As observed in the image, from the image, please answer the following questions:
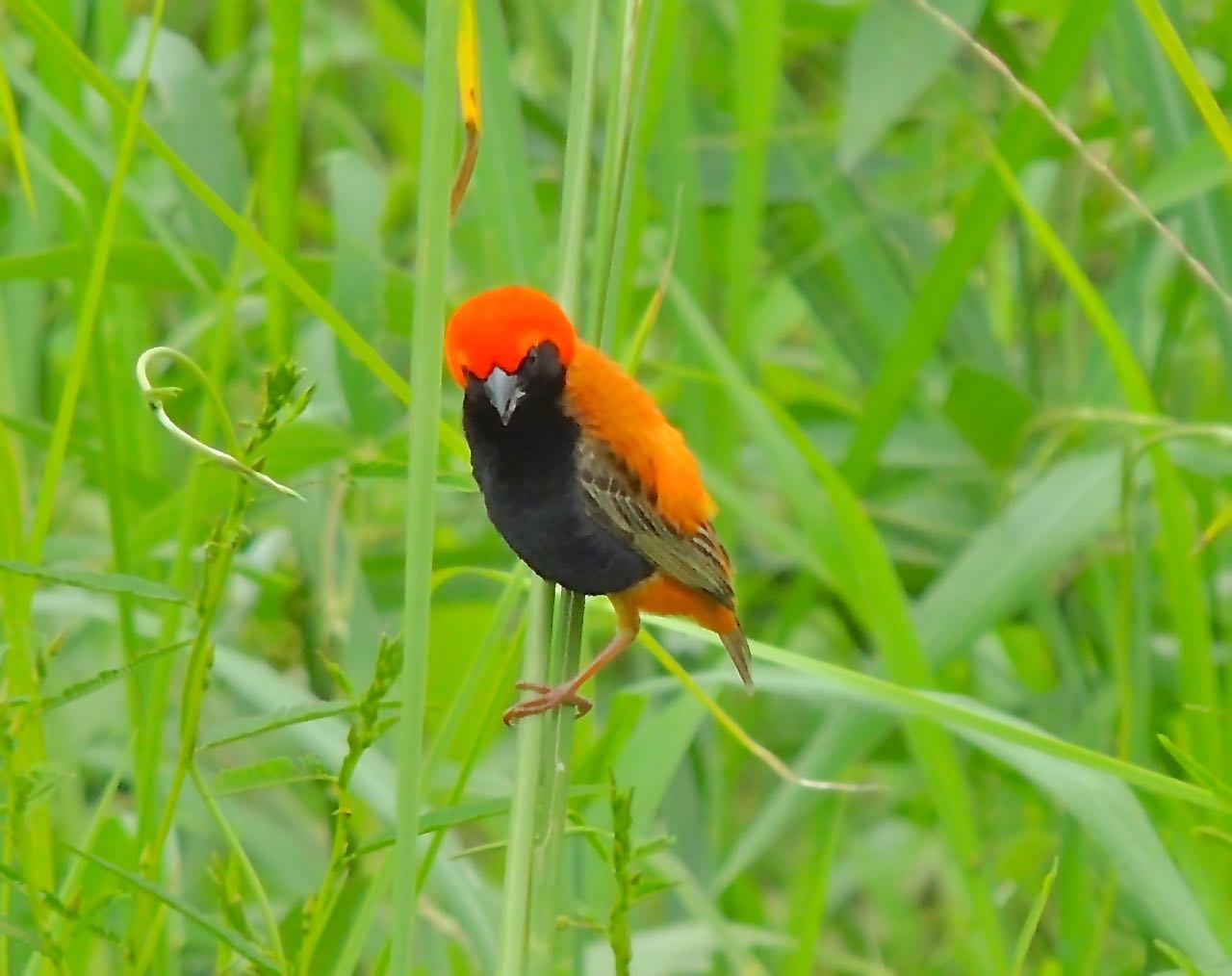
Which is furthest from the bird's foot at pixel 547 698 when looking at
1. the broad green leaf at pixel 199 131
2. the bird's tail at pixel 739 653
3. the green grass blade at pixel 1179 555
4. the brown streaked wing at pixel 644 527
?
the broad green leaf at pixel 199 131

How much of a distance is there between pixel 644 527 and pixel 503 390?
0.43 meters

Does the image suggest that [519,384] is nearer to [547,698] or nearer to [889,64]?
[547,698]

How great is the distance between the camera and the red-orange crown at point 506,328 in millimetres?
1999

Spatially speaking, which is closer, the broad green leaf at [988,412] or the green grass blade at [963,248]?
the green grass blade at [963,248]

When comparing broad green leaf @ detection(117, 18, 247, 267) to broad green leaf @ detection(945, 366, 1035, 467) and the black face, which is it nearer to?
the black face

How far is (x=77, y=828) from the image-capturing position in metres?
2.41

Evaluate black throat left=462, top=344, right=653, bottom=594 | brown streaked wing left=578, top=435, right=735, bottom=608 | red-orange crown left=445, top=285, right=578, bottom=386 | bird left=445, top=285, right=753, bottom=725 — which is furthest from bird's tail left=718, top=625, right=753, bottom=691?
red-orange crown left=445, top=285, right=578, bottom=386

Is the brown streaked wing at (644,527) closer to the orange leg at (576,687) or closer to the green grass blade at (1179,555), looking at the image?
the orange leg at (576,687)

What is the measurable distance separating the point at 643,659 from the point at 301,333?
2.93 feet

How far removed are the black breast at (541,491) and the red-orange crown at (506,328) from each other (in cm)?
6

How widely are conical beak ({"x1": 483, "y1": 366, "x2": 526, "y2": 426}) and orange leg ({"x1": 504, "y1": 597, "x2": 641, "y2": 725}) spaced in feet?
1.09

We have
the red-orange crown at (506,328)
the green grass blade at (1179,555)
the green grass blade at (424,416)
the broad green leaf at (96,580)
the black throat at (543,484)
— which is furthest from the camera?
the green grass blade at (1179,555)

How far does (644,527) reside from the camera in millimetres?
2391

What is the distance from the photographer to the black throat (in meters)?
2.10
